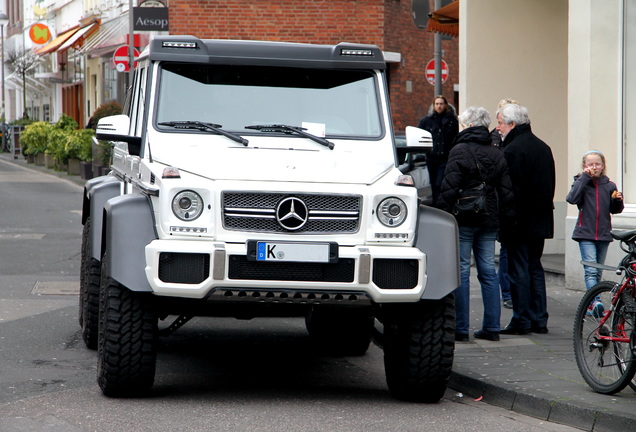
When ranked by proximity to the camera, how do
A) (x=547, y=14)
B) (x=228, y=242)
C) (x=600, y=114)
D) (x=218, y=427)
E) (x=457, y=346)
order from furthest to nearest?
(x=547, y=14) < (x=600, y=114) < (x=457, y=346) < (x=228, y=242) < (x=218, y=427)

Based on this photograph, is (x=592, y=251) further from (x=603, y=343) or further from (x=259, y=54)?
(x=259, y=54)

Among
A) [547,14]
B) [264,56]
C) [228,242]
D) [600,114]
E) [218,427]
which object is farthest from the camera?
[547,14]

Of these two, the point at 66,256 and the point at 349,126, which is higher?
the point at 349,126

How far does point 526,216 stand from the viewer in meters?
9.74

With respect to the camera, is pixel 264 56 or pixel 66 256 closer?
pixel 264 56

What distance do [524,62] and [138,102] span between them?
25.8 ft

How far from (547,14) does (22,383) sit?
31.5 ft

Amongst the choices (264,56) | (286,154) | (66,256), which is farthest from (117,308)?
(66,256)

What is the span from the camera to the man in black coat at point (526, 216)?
9.73m

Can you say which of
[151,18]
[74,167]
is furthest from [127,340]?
[74,167]

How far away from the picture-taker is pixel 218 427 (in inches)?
256

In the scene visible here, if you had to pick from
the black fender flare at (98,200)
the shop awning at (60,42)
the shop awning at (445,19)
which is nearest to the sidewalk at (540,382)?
the black fender flare at (98,200)

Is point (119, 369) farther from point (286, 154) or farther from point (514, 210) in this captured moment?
point (514, 210)

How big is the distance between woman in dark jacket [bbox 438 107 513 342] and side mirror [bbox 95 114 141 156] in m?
2.42
